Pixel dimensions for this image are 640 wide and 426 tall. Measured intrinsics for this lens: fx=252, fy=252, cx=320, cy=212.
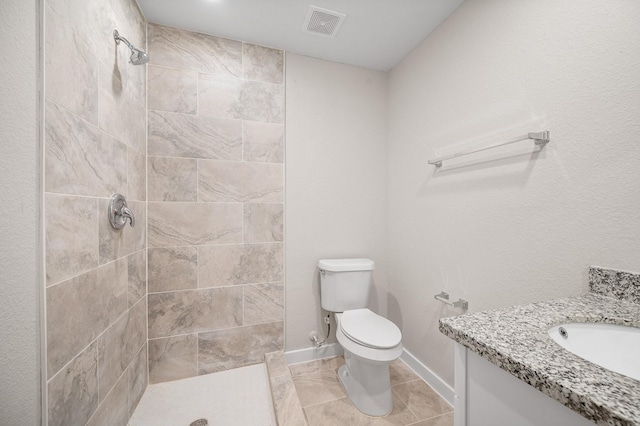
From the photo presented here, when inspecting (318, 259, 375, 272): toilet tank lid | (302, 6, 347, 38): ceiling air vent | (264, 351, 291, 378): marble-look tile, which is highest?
(302, 6, 347, 38): ceiling air vent

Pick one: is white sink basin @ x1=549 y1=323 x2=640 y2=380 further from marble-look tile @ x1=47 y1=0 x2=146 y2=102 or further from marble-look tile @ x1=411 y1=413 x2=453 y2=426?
marble-look tile @ x1=47 y1=0 x2=146 y2=102

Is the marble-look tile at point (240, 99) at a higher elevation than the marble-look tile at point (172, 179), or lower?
higher

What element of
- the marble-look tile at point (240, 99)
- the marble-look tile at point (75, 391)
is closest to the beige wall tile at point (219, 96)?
the marble-look tile at point (240, 99)

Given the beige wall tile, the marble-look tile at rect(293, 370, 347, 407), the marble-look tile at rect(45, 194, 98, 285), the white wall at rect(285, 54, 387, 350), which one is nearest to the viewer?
the marble-look tile at rect(45, 194, 98, 285)

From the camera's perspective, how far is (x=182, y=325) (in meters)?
1.66

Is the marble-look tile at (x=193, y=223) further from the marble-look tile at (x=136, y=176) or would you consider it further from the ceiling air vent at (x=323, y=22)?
the ceiling air vent at (x=323, y=22)

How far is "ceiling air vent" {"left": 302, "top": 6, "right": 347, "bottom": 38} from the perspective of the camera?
148 cm

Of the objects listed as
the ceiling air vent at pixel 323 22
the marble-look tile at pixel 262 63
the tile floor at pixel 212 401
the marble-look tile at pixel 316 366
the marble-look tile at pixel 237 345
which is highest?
the ceiling air vent at pixel 323 22

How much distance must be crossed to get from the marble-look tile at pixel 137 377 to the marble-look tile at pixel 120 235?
63 cm

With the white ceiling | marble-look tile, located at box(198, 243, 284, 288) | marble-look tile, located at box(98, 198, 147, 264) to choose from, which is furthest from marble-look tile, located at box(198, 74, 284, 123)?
marble-look tile, located at box(198, 243, 284, 288)

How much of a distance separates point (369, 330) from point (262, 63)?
1.91 metres

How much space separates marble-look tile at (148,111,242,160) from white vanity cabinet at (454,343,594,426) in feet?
5.40

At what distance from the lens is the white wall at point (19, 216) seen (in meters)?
0.72

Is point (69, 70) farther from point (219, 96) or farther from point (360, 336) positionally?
point (360, 336)
